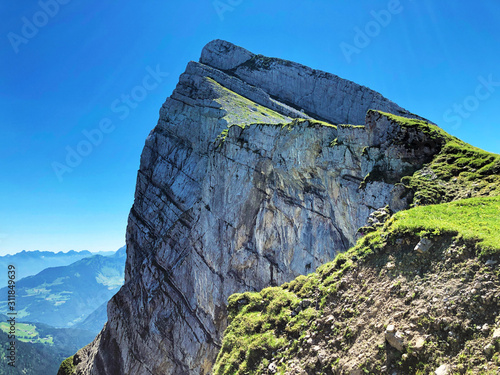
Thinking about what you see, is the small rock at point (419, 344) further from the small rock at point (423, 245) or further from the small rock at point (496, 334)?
the small rock at point (423, 245)

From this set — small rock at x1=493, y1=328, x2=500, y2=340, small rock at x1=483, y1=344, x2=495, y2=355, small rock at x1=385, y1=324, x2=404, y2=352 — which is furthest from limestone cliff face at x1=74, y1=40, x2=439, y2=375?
small rock at x1=483, y1=344, x2=495, y2=355

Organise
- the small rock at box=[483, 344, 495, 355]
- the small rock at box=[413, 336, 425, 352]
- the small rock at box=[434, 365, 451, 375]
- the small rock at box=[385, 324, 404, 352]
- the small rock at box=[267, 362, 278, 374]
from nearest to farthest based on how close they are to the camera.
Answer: the small rock at box=[483, 344, 495, 355]
the small rock at box=[434, 365, 451, 375]
the small rock at box=[413, 336, 425, 352]
the small rock at box=[385, 324, 404, 352]
the small rock at box=[267, 362, 278, 374]

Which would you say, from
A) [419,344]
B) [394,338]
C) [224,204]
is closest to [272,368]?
[394,338]

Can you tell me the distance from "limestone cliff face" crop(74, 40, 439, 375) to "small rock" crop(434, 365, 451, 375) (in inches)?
667

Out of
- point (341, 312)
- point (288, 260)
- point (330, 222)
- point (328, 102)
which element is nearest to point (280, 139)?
point (330, 222)

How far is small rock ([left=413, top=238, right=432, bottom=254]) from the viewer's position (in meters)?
12.2

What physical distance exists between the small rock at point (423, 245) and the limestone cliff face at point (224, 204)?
498 inches

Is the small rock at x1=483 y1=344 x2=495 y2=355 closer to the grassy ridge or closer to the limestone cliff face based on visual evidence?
the grassy ridge

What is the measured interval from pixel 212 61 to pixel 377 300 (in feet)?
393

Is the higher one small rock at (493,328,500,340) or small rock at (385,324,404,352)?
small rock at (385,324,404,352)

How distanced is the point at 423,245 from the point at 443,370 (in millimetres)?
4772

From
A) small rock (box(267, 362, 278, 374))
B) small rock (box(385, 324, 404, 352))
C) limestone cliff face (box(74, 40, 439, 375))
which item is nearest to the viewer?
small rock (box(385, 324, 404, 352))

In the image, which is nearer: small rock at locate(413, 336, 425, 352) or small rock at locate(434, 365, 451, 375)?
small rock at locate(434, 365, 451, 375)

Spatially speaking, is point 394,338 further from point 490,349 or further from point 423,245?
point 423,245
